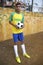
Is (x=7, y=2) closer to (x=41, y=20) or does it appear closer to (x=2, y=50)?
(x=41, y=20)

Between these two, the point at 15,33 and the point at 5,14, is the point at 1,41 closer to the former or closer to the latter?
the point at 5,14

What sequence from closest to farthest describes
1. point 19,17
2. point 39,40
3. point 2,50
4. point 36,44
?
point 19,17
point 2,50
point 36,44
point 39,40

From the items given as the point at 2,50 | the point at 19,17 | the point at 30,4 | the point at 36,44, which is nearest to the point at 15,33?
the point at 19,17

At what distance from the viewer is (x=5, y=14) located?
521cm

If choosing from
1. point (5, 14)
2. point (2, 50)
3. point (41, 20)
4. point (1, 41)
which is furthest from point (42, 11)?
point (2, 50)

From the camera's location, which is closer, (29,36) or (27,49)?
(27,49)

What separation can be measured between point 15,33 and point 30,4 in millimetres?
2217

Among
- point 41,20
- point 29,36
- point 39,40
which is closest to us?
point 39,40

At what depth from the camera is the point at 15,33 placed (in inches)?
147

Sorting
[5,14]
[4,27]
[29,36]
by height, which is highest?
[5,14]

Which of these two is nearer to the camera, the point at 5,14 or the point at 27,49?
the point at 27,49

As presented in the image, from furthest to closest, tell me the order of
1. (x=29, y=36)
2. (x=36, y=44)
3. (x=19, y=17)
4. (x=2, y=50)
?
(x=29, y=36)
(x=36, y=44)
(x=2, y=50)
(x=19, y=17)

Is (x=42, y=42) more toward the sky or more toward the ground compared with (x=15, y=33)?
more toward the ground

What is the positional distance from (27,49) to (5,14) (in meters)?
1.31
